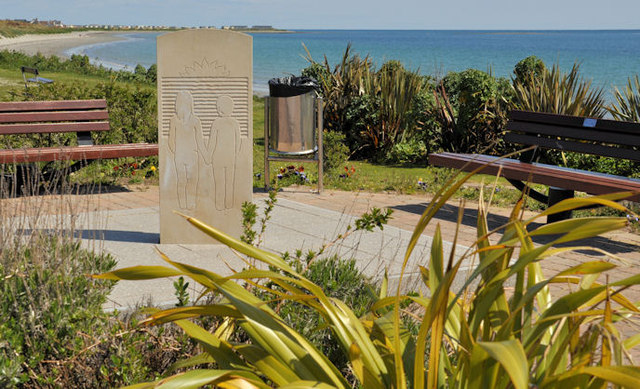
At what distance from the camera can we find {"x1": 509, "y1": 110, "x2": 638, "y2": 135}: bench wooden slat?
284 inches

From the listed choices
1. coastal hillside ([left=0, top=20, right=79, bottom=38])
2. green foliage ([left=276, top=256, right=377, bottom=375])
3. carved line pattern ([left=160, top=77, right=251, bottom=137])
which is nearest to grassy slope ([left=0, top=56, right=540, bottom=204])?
carved line pattern ([left=160, top=77, right=251, bottom=137])

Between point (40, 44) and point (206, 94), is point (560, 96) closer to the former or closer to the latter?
point (206, 94)

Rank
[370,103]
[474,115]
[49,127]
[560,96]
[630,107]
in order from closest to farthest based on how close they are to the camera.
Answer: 1. [49,127]
2. [630,107]
3. [560,96]
4. [474,115]
5. [370,103]

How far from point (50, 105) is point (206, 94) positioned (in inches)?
163

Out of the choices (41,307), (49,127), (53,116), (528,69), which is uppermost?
(528,69)

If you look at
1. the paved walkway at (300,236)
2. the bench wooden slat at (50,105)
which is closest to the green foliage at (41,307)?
the paved walkway at (300,236)

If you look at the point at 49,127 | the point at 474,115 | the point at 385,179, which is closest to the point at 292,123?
the point at 385,179

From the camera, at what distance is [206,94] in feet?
17.7

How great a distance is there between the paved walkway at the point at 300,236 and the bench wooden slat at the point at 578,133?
0.93m

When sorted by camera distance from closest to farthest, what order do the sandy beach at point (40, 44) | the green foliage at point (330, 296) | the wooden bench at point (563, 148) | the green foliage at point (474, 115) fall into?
the green foliage at point (330, 296) → the wooden bench at point (563, 148) → the green foliage at point (474, 115) → the sandy beach at point (40, 44)

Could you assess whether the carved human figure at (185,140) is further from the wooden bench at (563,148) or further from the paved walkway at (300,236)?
the wooden bench at (563,148)

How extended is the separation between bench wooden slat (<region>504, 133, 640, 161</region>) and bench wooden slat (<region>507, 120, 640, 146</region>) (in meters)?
0.07

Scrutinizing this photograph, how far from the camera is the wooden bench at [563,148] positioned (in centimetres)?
660

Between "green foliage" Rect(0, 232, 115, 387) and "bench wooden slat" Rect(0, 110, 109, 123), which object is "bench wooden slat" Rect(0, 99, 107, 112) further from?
"green foliage" Rect(0, 232, 115, 387)
